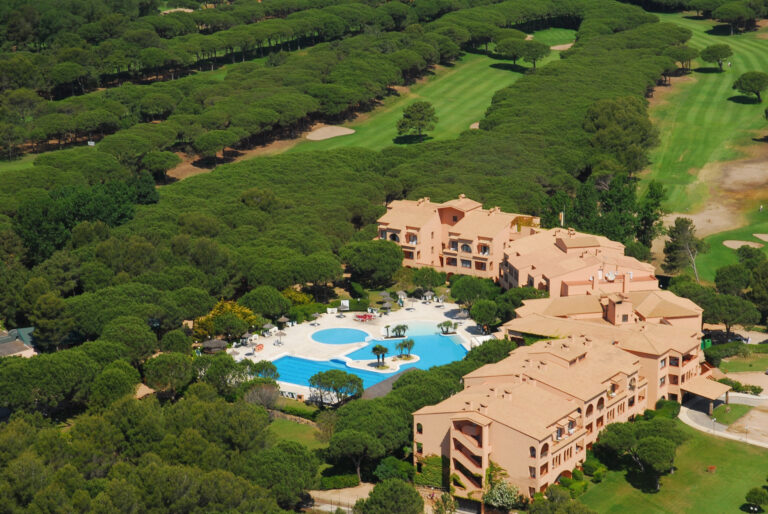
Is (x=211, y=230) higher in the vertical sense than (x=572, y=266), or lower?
lower

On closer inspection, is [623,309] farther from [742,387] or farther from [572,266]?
[742,387]

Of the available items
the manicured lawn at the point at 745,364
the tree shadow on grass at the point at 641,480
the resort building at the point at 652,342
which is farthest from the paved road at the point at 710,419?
the tree shadow on grass at the point at 641,480

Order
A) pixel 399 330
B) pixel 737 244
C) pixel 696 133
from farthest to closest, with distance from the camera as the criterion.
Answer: pixel 696 133
pixel 737 244
pixel 399 330

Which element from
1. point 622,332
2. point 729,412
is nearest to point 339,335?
point 622,332

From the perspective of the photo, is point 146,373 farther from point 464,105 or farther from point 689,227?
point 464,105

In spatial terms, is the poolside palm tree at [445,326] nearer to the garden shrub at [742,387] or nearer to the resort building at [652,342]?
the resort building at [652,342]

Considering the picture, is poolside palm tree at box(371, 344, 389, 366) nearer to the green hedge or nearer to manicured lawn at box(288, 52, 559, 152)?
the green hedge

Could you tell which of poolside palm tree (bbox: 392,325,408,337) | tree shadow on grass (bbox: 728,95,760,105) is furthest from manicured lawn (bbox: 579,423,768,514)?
tree shadow on grass (bbox: 728,95,760,105)
